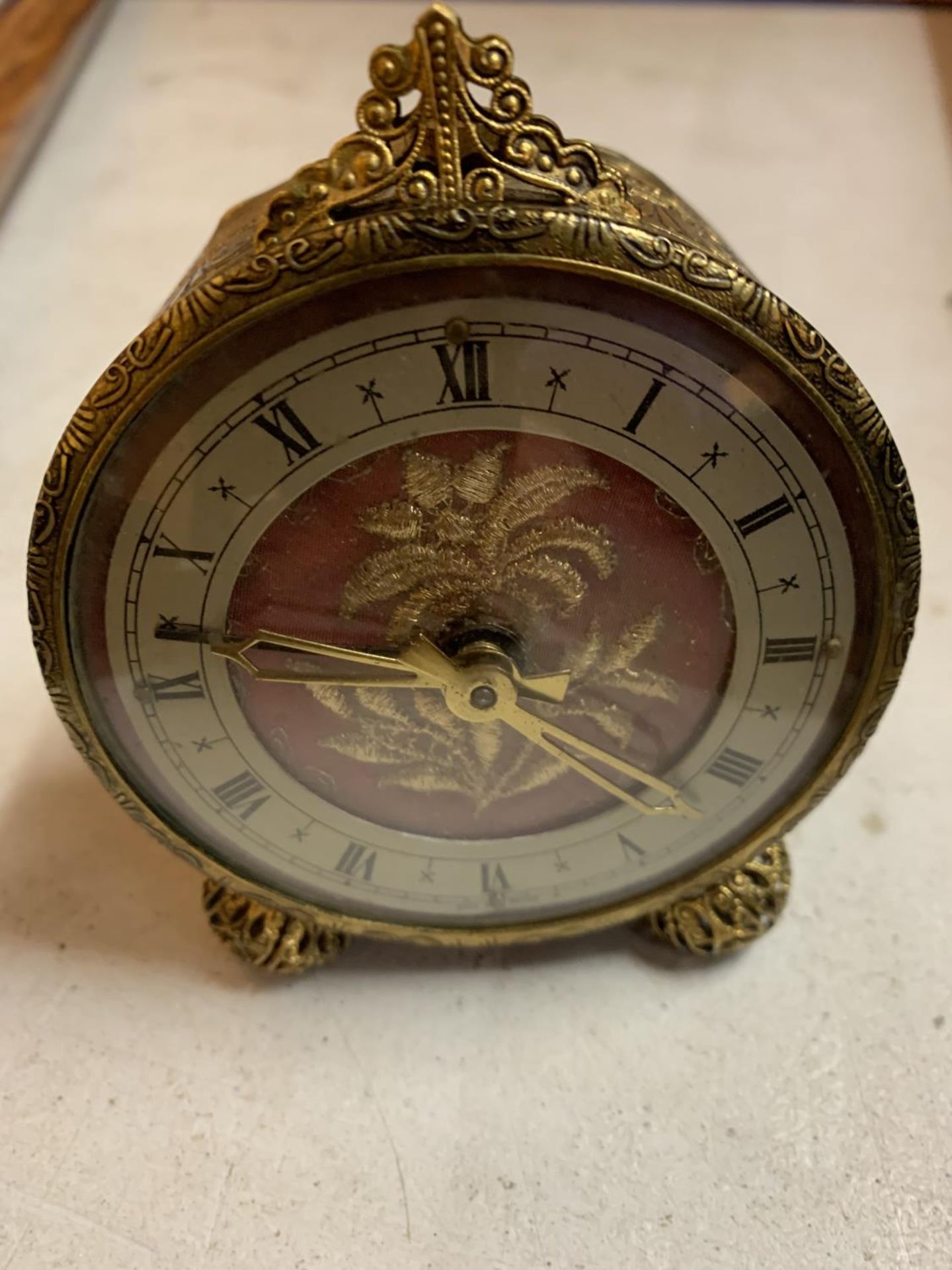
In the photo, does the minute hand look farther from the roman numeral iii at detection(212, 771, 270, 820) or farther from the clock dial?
the roman numeral iii at detection(212, 771, 270, 820)

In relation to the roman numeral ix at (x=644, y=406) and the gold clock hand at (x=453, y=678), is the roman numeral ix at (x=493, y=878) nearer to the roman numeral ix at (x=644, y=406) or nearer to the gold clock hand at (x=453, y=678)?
the gold clock hand at (x=453, y=678)

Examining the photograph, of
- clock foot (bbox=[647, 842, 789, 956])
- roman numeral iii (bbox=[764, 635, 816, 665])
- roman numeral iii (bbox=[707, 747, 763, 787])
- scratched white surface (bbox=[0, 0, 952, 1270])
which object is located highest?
roman numeral iii (bbox=[764, 635, 816, 665])

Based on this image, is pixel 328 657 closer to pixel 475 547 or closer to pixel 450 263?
pixel 475 547

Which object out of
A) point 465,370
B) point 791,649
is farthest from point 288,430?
point 791,649

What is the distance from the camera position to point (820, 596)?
35.7 inches

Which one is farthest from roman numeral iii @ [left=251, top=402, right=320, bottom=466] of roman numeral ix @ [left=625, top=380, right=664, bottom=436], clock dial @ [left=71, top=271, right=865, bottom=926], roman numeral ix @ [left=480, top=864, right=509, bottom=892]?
roman numeral ix @ [left=480, top=864, right=509, bottom=892]

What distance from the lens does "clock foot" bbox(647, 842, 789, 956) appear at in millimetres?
1140

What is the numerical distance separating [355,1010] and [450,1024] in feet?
0.33

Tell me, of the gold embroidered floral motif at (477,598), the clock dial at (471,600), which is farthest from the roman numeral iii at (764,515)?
the gold embroidered floral motif at (477,598)

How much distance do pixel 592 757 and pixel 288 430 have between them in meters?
0.42

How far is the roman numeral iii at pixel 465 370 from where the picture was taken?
790 millimetres

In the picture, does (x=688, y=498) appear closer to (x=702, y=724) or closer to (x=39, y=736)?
(x=702, y=724)

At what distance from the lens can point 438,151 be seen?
0.76 meters

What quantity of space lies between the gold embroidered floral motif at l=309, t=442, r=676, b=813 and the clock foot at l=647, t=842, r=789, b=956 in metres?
0.24
